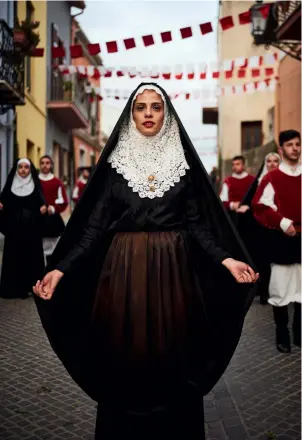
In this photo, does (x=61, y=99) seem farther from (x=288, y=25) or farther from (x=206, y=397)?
(x=206, y=397)

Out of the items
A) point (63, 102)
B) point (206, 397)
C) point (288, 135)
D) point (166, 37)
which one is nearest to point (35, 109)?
point (63, 102)

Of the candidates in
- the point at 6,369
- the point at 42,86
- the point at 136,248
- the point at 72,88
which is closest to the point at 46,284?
the point at 136,248

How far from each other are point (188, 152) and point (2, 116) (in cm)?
1374

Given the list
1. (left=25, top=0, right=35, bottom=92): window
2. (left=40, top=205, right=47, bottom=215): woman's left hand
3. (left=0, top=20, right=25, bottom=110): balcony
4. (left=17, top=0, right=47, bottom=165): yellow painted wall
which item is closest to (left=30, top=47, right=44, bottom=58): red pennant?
(left=0, top=20, right=25, bottom=110): balcony

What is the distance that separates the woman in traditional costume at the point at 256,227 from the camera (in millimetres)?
8023

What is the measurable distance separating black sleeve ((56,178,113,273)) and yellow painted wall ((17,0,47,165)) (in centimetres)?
1602

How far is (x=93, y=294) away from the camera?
10.8 ft

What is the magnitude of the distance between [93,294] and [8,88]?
12332mm

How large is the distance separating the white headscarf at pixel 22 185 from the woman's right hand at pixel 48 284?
571 cm

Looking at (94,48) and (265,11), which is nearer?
(94,48)

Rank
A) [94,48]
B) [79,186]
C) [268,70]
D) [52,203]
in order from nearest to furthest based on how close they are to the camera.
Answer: [52,203], [94,48], [79,186], [268,70]

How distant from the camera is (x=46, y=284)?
122 inches

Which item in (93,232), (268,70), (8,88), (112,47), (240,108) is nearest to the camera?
(93,232)

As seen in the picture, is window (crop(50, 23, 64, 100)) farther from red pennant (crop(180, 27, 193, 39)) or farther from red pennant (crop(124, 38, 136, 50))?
red pennant (crop(180, 27, 193, 39))
